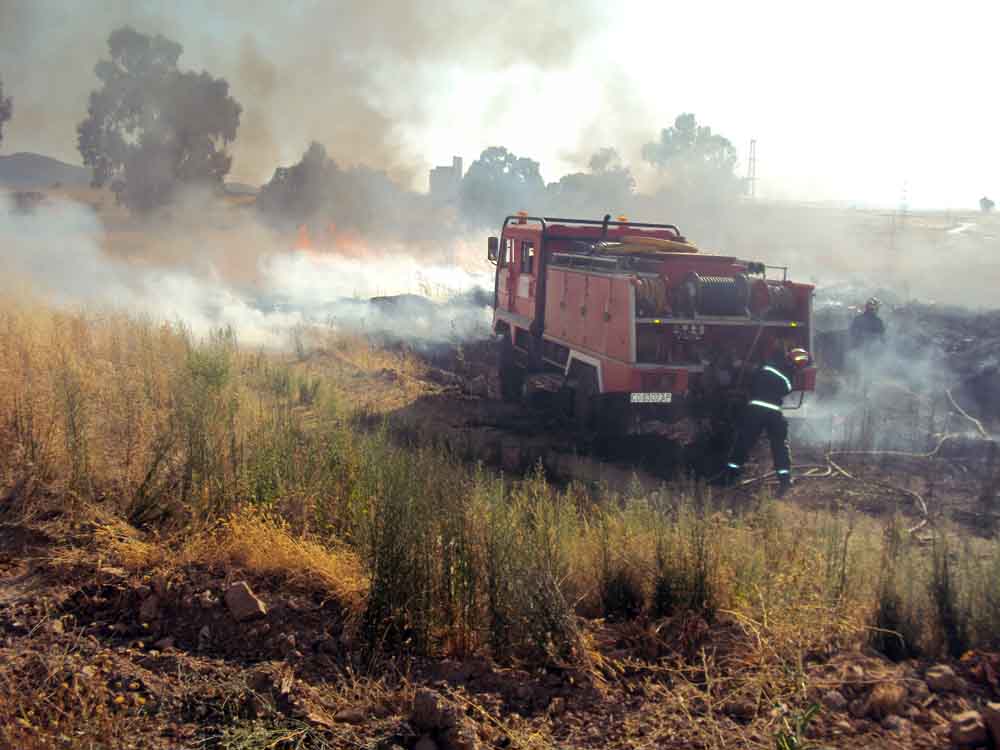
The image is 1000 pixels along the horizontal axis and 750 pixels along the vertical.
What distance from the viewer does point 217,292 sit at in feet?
70.8

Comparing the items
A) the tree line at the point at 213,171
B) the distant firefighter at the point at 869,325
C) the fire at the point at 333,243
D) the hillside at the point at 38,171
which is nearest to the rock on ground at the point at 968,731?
the distant firefighter at the point at 869,325

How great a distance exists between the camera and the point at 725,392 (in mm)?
9641

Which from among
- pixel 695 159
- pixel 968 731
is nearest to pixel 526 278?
pixel 968 731

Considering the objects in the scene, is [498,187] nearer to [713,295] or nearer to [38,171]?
[713,295]

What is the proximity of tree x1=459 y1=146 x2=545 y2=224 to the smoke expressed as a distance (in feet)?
63.5

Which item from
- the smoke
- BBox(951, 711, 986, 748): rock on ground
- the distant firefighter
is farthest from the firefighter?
the smoke

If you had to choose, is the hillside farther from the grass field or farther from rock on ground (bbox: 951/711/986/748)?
rock on ground (bbox: 951/711/986/748)

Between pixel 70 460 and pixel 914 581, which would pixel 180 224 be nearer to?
pixel 70 460

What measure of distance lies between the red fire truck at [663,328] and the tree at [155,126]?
98.6 feet

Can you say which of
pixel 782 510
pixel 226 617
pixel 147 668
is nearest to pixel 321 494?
pixel 226 617

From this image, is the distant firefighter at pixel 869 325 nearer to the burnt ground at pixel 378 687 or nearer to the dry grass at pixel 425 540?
the dry grass at pixel 425 540

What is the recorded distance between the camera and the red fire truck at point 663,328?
9281mm

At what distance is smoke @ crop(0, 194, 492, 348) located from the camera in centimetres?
1647

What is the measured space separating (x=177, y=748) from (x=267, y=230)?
118 ft
